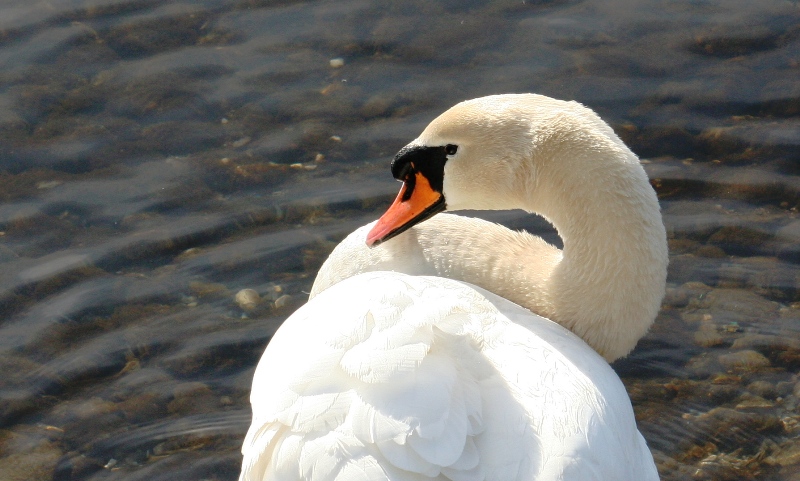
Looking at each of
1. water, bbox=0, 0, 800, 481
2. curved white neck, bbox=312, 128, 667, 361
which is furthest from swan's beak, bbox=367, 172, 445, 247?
water, bbox=0, 0, 800, 481

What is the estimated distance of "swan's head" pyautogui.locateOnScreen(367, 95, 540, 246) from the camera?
4531mm

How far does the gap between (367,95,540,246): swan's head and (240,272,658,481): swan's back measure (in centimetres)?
62

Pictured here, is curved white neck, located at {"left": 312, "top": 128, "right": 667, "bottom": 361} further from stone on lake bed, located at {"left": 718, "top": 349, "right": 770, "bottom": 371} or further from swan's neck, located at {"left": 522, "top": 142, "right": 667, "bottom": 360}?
stone on lake bed, located at {"left": 718, "top": 349, "right": 770, "bottom": 371}

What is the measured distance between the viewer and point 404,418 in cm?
341

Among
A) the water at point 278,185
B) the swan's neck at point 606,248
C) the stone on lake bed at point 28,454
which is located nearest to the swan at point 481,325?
the swan's neck at point 606,248

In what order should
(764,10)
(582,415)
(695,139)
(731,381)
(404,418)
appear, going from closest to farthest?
(404,418), (582,415), (731,381), (695,139), (764,10)

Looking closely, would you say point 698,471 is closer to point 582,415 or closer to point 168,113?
point 582,415

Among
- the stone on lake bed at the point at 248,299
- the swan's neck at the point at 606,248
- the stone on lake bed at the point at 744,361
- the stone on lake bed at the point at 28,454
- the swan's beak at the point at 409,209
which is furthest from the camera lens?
the stone on lake bed at the point at 248,299

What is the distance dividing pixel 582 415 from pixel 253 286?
320 cm

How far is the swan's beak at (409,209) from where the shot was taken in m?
4.84

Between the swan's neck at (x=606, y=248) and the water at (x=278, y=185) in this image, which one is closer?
the swan's neck at (x=606, y=248)

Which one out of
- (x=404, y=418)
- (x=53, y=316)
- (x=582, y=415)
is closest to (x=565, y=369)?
(x=582, y=415)

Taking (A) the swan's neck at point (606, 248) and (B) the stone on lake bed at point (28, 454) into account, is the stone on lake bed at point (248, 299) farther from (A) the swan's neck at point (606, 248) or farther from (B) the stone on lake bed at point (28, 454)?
(A) the swan's neck at point (606, 248)

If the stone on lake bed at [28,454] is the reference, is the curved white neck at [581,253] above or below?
above
